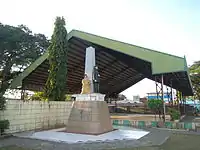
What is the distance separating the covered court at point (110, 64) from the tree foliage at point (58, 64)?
0.70 metres

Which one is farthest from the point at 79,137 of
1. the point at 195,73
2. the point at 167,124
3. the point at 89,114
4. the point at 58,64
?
the point at 195,73

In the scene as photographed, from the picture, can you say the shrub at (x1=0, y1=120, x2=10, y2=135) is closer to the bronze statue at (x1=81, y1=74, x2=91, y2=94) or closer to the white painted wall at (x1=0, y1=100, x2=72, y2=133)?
the white painted wall at (x1=0, y1=100, x2=72, y2=133)

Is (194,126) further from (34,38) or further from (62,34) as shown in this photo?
(34,38)

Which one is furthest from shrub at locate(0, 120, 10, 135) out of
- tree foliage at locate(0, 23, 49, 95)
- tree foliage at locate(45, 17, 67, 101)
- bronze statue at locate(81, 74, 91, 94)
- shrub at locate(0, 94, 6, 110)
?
tree foliage at locate(0, 23, 49, 95)

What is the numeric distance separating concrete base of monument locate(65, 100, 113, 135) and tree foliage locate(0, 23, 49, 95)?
32.2 feet

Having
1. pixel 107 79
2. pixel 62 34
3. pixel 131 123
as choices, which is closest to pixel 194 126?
pixel 131 123

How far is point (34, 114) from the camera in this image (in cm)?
980

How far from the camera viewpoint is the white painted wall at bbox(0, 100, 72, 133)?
338 inches

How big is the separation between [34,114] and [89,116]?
10.1 ft

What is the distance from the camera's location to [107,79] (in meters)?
21.9

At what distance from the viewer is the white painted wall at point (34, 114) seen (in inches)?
338

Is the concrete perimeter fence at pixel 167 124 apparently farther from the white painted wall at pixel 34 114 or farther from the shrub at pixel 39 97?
the shrub at pixel 39 97

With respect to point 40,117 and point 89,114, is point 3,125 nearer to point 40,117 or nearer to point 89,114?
point 40,117

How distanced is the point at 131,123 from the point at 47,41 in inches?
440
